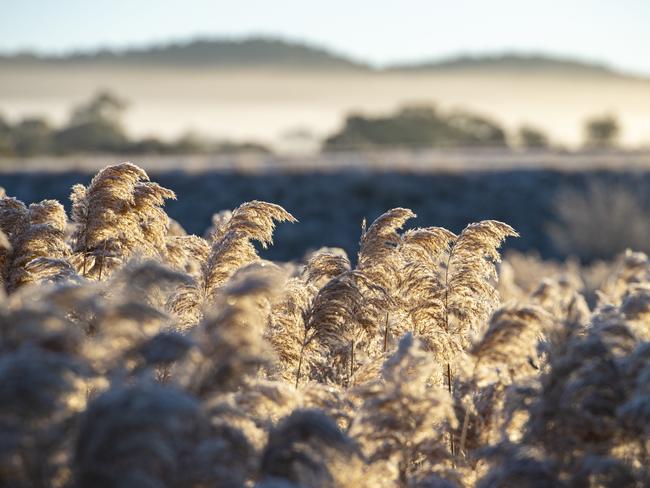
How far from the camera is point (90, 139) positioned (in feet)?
306

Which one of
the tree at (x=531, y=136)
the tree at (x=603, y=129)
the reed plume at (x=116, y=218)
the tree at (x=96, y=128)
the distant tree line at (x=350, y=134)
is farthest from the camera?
the tree at (x=603, y=129)

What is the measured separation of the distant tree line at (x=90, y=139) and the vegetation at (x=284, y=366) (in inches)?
2825

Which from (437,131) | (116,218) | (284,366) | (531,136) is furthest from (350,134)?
(284,366)

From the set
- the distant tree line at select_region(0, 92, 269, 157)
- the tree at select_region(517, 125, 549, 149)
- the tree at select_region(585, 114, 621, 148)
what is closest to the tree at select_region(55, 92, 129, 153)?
the distant tree line at select_region(0, 92, 269, 157)

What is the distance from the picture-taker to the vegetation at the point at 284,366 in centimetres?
478

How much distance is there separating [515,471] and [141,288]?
7.21 ft

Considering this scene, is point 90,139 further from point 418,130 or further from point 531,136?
point 531,136

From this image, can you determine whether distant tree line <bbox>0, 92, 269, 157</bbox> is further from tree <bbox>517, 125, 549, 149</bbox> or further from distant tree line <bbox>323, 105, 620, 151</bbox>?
tree <bbox>517, 125, 549, 149</bbox>

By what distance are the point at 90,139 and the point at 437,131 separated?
3183 centimetres

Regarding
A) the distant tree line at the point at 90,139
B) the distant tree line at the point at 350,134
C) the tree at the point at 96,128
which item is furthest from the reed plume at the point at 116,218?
the tree at the point at 96,128

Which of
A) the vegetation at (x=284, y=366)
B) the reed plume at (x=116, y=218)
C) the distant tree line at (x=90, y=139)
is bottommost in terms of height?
the vegetation at (x=284, y=366)

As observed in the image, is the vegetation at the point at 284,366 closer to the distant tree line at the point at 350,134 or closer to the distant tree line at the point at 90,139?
the distant tree line at the point at 90,139

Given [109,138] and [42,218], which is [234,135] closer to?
[109,138]

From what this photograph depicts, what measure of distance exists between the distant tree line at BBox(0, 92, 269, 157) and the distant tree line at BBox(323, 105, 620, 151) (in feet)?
28.7
